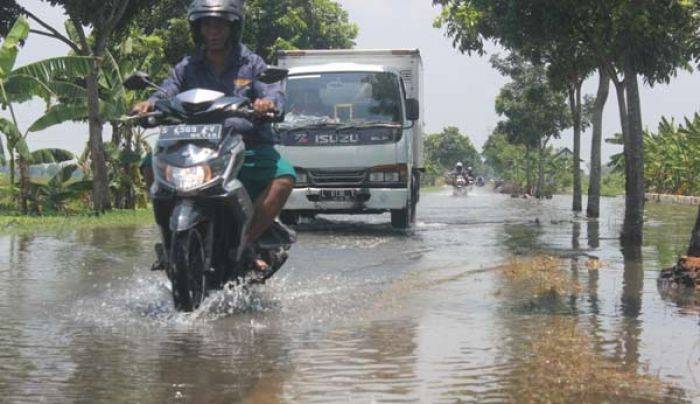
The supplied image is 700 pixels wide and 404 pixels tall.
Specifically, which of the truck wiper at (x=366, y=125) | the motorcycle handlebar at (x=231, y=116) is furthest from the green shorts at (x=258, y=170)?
the truck wiper at (x=366, y=125)

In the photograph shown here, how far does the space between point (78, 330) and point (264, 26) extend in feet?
124

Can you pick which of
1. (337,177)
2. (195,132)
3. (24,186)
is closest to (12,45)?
(24,186)

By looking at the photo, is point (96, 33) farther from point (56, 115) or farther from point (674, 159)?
point (674, 159)

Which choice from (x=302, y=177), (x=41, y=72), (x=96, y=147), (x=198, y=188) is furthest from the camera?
(x=96, y=147)

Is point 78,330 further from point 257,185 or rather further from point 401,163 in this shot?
point 401,163

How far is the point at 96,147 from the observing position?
23.2 metres

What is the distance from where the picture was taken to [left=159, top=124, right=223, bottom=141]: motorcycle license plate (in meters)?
6.46

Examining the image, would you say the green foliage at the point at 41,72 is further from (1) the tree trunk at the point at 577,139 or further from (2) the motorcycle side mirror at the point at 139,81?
(2) the motorcycle side mirror at the point at 139,81

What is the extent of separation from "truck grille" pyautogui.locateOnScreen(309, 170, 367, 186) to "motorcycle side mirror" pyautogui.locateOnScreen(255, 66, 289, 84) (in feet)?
A: 27.4

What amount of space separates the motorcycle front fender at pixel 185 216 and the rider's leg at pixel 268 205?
74cm

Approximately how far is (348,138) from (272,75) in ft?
27.2

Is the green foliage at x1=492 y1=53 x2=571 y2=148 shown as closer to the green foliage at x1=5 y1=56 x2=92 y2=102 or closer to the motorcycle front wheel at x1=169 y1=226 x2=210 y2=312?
the green foliage at x1=5 y1=56 x2=92 y2=102

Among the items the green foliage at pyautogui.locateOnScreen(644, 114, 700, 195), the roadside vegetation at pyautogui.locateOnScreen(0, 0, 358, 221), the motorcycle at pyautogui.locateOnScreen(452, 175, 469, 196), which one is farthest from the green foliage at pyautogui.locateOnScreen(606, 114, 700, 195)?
the roadside vegetation at pyautogui.locateOnScreen(0, 0, 358, 221)

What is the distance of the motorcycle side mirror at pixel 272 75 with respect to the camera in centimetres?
688
